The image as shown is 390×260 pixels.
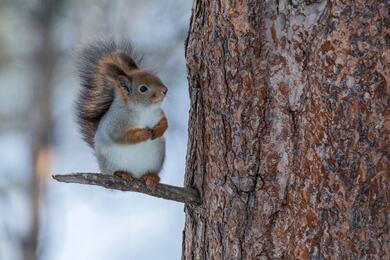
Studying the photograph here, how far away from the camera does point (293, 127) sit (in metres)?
1.52

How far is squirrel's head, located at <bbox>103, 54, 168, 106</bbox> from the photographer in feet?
6.16

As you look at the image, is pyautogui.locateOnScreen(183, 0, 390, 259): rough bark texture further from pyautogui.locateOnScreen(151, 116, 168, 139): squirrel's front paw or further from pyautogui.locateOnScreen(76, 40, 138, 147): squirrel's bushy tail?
pyautogui.locateOnScreen(76, 40, 138, 147): squirrel's bushy tail

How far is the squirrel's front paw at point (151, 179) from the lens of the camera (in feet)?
5.77

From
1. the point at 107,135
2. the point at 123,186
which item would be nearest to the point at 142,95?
the point at 107,135

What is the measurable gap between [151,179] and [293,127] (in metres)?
0.44

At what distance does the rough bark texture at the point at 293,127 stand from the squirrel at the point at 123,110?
216 mm

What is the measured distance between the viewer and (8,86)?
603cm

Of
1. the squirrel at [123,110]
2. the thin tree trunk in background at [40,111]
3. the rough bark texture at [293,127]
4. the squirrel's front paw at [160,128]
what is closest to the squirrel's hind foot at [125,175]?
the squirrel at [123,110]

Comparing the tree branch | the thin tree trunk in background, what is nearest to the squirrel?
the tree branch

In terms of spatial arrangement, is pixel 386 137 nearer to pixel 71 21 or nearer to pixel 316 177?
pixel 316 177

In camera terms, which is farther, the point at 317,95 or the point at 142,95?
the point at 142,95

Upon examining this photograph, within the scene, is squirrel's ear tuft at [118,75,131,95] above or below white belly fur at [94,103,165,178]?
above

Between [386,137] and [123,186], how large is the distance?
0.56 metres

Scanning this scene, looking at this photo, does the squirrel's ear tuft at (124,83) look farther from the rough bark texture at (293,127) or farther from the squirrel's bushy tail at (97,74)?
the rough bark texture at (293,127)
